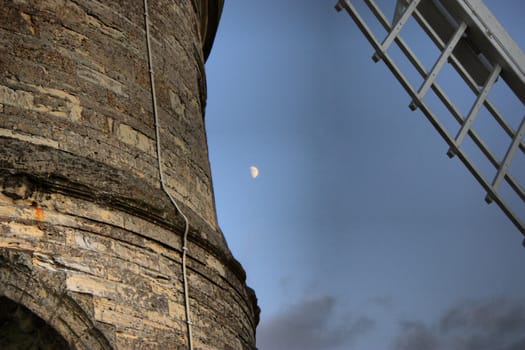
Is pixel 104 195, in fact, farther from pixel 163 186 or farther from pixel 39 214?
pixel 163 186

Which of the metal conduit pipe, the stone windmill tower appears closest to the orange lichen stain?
the stone windmill tower

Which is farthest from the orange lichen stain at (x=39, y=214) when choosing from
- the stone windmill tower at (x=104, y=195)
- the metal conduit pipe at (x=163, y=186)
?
the metal conduit pipe at (x=163, y=186)

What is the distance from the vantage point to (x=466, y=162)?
8.16m

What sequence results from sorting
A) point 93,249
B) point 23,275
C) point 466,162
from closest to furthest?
point 23,275 → point 93,249 → point 466,162

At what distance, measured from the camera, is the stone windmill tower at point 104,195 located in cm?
589

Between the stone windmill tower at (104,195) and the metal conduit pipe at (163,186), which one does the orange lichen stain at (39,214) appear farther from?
the metal conduit pipe at (163,186)

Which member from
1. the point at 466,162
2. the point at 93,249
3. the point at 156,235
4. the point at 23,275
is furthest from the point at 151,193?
the point at 466,162

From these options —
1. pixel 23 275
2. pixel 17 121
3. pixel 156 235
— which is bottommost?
pixel 23 275

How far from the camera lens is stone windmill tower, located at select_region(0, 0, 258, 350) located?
19.3 feet

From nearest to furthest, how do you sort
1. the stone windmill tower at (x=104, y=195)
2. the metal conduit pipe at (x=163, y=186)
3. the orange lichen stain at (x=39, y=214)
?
the stone windmill tower at (x=104, y=195) < the orange lichen stain at (x=39, y=214) < the metal conduit pipe at (x=163, y=186)

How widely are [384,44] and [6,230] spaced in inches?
152

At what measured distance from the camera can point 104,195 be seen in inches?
252

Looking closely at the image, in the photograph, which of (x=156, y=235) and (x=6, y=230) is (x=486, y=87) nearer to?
(x=156, y=235)

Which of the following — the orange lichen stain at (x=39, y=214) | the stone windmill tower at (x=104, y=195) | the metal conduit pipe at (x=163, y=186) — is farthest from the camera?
the metal conduit pipe at (x=163, y=186)
